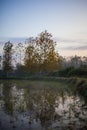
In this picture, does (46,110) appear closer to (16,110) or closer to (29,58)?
(16,110)

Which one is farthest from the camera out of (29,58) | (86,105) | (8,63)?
(8,63)

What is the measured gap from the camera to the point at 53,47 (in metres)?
60.7

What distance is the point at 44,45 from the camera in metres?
61.4

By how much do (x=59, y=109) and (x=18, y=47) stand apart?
6225cm

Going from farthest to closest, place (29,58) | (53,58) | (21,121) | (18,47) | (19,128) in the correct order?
1. (18,47)
2. (29,58)
3. (53,58)
4. (21,121)
5. (19,128)

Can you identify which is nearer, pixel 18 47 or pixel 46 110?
pixel 46 110

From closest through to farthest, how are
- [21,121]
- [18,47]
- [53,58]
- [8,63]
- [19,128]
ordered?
1. [19,128]
2. [21,121]
3. [53,58]
4. [8,63]
5. [18,47]

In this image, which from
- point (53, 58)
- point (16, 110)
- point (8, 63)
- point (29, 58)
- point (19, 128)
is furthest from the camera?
point (8, 63)

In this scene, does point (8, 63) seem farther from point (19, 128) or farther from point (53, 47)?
point (19, 128)

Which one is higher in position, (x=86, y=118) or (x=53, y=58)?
(x=53, y=58)

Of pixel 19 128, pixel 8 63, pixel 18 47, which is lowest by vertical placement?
pixel 19 128

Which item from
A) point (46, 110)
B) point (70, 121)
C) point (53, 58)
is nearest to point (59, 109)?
point (46, 110)

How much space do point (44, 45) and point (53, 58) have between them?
4379mm

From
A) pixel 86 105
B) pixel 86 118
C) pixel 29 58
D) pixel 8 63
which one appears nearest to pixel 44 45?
pixel 29 58
